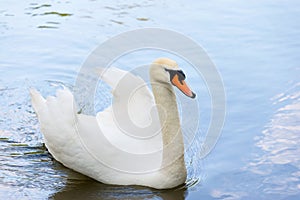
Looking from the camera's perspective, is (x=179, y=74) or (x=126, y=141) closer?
(x=179, y=74)

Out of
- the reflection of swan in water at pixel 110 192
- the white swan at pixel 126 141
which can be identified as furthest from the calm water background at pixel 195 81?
the white swan at pixel 126 141

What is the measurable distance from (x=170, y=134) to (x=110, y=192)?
2.25 feet

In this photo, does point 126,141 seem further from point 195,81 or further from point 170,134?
point 195,81

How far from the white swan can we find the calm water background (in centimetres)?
13

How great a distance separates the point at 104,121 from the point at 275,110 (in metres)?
1.90

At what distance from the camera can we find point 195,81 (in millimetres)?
7199

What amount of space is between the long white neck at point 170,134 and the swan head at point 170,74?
9 centimetres

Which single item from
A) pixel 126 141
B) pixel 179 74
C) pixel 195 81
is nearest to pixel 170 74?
pixel 179 74

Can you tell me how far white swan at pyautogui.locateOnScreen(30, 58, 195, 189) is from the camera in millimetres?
5215

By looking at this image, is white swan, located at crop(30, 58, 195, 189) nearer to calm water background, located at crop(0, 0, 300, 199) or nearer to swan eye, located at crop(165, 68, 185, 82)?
swan eye, located at crop(165, 68, 185, 82)

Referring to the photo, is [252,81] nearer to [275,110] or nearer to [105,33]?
[275,110]

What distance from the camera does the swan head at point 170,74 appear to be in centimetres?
507

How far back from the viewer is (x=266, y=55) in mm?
7887

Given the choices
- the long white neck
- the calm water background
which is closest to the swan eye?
the long white neck
